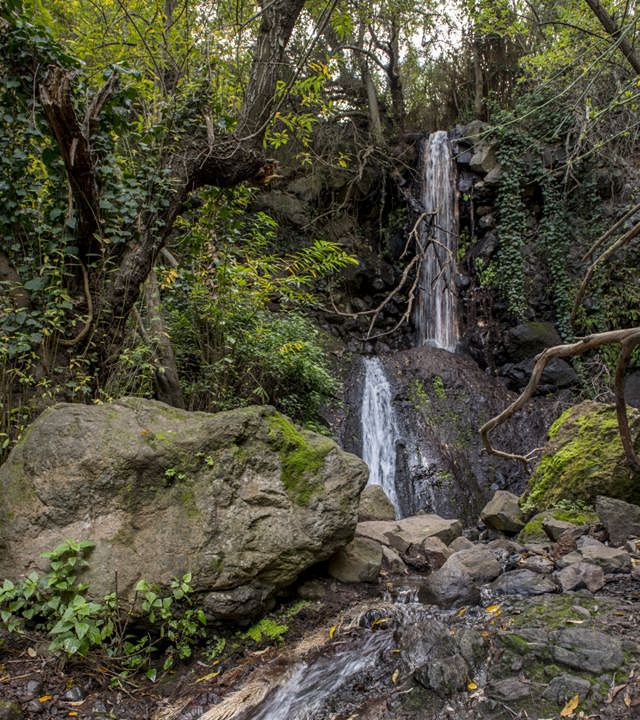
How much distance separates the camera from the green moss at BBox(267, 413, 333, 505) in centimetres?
357

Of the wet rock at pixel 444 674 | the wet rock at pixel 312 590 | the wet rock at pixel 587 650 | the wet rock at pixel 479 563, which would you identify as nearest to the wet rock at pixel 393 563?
the wet rock at pixel 479 563

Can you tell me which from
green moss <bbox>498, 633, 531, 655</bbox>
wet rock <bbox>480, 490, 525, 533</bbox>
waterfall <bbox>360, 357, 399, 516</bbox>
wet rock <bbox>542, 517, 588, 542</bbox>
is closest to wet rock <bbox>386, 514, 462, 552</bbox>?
wet rock <bbox>480, 490, 525, 533</bbox>

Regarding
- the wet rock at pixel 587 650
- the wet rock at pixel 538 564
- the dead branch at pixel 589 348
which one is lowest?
the wet rock at pixel 538 564

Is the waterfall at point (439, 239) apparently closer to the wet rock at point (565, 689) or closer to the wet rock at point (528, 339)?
the wet rock at point (528, 339)

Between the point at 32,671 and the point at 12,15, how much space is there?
453cm

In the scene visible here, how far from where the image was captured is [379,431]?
9.20 metres

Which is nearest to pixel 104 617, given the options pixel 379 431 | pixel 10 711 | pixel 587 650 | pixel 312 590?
pixel 10 711

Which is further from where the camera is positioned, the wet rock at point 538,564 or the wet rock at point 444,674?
the wet rock at point 538,564

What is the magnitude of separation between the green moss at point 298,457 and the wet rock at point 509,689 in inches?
61.2

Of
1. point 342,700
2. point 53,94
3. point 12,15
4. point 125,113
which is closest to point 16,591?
point 342,700

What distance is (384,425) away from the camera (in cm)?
928

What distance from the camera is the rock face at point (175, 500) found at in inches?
116

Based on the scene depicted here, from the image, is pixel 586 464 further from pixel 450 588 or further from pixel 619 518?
pixel 450 588

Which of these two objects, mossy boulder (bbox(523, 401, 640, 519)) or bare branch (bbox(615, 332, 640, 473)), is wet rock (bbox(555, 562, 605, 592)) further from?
bare branch (bbox(615, 332, 640, 473))
